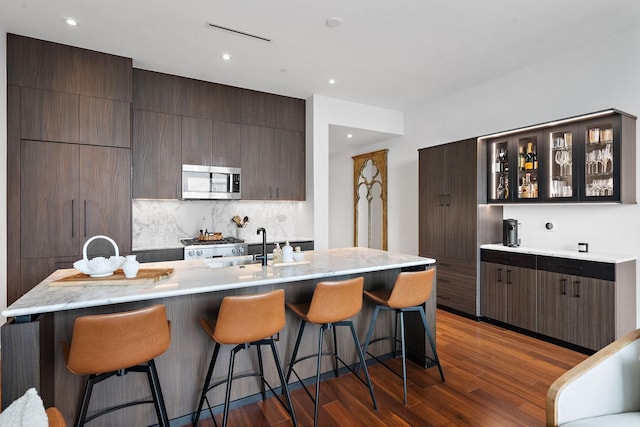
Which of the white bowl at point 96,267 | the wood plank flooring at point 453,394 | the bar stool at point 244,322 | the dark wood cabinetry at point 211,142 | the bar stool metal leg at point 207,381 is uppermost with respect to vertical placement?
the dark wood cabinetry at point 211,142

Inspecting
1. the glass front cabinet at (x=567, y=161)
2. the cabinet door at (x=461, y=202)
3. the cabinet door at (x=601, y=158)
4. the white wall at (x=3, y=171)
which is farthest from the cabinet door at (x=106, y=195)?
the cabinet door at (x=601, y=158)

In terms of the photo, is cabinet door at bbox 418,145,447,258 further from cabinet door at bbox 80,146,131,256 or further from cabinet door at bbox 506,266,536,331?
cabinet door at bbox 80,146,131,256

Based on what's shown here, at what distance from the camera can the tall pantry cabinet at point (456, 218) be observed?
157 inches

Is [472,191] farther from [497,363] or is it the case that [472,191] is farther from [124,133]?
[124,133]

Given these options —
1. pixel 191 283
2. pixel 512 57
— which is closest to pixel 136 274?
pixel 191 283

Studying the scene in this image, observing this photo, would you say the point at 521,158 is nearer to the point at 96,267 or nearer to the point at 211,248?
the point at 211,248

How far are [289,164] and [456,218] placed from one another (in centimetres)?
247

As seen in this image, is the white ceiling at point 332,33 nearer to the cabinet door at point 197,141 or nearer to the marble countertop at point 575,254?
the cabinet door at point 197,141

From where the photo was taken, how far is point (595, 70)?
331cm

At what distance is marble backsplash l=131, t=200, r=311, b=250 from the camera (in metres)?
4.34

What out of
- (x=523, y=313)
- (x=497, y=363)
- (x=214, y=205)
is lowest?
(x=497, y=363)

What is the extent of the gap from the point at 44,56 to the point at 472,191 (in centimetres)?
483

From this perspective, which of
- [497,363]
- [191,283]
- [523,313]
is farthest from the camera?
[523,313]

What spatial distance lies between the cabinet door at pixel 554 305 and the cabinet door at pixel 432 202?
1220 mm
